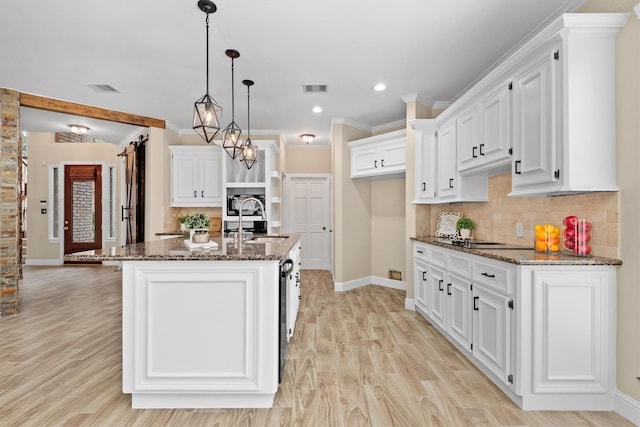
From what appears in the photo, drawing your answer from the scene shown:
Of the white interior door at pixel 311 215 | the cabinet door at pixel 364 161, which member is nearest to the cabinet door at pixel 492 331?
the cabinet door at pixel 364 161

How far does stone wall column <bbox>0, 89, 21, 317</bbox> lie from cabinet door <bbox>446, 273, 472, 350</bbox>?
480cm

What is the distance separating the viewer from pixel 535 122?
7.33 ft

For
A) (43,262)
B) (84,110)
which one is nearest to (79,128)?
(84,110)

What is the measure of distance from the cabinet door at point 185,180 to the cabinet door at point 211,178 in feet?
0.38

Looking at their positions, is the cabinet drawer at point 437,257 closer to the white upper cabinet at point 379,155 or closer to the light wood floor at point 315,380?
the light wood floor at point 315,380

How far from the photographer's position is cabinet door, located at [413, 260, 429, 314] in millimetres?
3535

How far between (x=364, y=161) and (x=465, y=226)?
77.6 inches

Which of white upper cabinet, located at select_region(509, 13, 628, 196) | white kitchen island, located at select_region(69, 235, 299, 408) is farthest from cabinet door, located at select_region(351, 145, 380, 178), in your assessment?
white kitchen island, located at select_region(69, 235, 299, 408)

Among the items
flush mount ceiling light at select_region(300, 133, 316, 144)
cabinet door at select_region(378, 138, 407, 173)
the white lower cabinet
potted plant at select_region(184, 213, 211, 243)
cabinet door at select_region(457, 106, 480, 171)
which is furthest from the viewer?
flush mount ceiling light at select_region(300, 133, 316, 144)

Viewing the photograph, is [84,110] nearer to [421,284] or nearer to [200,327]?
[200,327]

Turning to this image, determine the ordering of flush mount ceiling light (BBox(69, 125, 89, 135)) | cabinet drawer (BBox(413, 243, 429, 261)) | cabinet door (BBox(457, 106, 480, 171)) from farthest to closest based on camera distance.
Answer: flush mount ceiling light (BBox(69, 125, 89, 135))
cabinet drawer (BBox(413, 243, 429, 261))
cabinet door (BBox(457, 106, 480, 171))

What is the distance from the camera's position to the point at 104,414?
1953mm

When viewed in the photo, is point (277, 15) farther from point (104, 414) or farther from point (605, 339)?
point (605, 339)

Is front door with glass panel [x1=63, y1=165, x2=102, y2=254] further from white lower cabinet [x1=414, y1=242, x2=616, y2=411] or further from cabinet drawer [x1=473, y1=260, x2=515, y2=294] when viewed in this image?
white lower cabinet [x1=414, y1=242, x2=616, y2=411]
